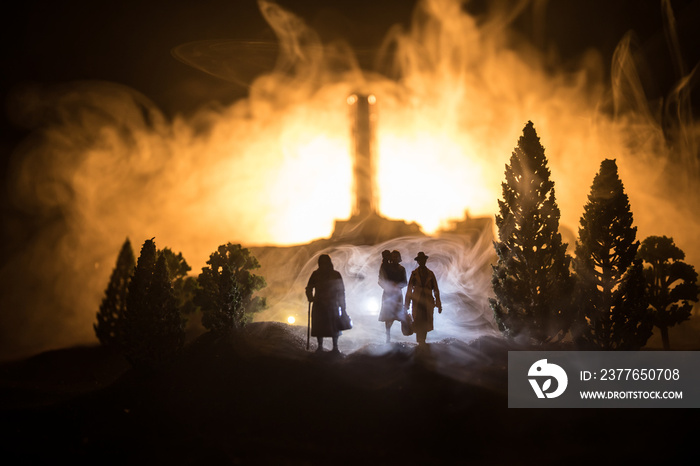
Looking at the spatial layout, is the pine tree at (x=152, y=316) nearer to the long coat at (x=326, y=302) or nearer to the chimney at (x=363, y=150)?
the long coat at (x=326, y=302)

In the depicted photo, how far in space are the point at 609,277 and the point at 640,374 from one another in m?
4.87

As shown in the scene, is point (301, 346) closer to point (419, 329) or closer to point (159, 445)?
point (419, 329)

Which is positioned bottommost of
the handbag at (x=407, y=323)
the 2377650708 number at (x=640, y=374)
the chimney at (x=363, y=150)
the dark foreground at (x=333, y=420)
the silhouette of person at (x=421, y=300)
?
the dark foreground at (x=333, y=420)

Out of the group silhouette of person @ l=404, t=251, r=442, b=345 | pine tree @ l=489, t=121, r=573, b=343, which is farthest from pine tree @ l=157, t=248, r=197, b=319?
pine tree @ l=489, t=121, r=573, b=343

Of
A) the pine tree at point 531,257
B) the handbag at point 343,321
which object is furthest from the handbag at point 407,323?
the pine tree at point 531,257

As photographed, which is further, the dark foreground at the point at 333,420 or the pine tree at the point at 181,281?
the pine tree at the point at 181,281

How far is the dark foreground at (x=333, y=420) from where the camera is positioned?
11.1 m

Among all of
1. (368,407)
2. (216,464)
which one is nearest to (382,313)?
(368,407)

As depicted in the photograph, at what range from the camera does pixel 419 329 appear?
16.8 meters

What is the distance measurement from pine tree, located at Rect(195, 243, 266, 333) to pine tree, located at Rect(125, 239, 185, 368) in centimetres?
173

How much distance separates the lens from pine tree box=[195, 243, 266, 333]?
19.4 meters

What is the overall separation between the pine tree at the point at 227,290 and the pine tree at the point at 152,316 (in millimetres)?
1727

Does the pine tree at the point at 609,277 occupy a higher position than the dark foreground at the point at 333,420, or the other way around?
the pine tree at the point at 609,277

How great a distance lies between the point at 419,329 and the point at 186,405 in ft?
27.0
